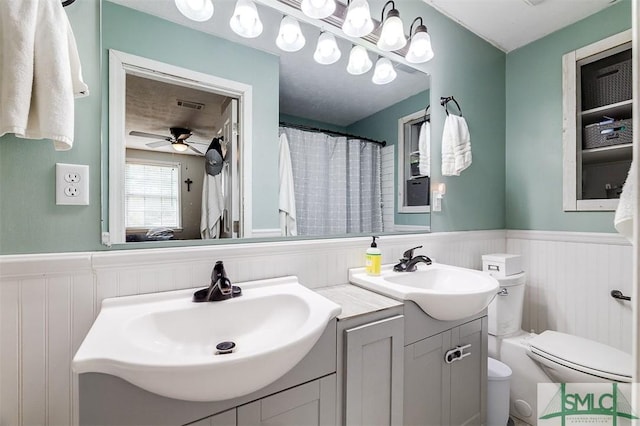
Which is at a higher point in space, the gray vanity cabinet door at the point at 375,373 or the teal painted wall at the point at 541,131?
the teal painted wall at the point at 541,131

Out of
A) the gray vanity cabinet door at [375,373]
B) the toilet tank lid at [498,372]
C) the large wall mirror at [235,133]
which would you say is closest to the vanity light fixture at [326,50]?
the large wall mirror at [235,133]

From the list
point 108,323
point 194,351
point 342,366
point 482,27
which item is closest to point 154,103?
point 108,323

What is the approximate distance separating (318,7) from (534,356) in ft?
6.44

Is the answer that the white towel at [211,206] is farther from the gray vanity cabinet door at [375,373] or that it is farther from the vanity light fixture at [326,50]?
the vanity light fixture at [326,50]

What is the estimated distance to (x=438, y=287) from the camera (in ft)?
4.48

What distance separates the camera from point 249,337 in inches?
34.2

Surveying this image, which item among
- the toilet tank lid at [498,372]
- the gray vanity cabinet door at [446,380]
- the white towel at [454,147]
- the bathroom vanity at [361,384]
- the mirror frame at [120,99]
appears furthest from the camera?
the white towel at [454,147]

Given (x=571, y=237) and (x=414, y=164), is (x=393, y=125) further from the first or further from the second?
(x=571, y=237)

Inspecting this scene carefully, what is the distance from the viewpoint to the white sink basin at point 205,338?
52cm

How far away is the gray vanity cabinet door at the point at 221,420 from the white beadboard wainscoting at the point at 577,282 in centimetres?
208

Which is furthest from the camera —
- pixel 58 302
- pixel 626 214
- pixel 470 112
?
pixel 470 112

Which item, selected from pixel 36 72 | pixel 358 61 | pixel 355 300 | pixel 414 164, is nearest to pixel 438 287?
pixel 355 300

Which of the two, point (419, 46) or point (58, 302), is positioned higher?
point (419, 46)

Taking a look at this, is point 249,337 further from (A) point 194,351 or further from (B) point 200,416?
(B) point 200,416
